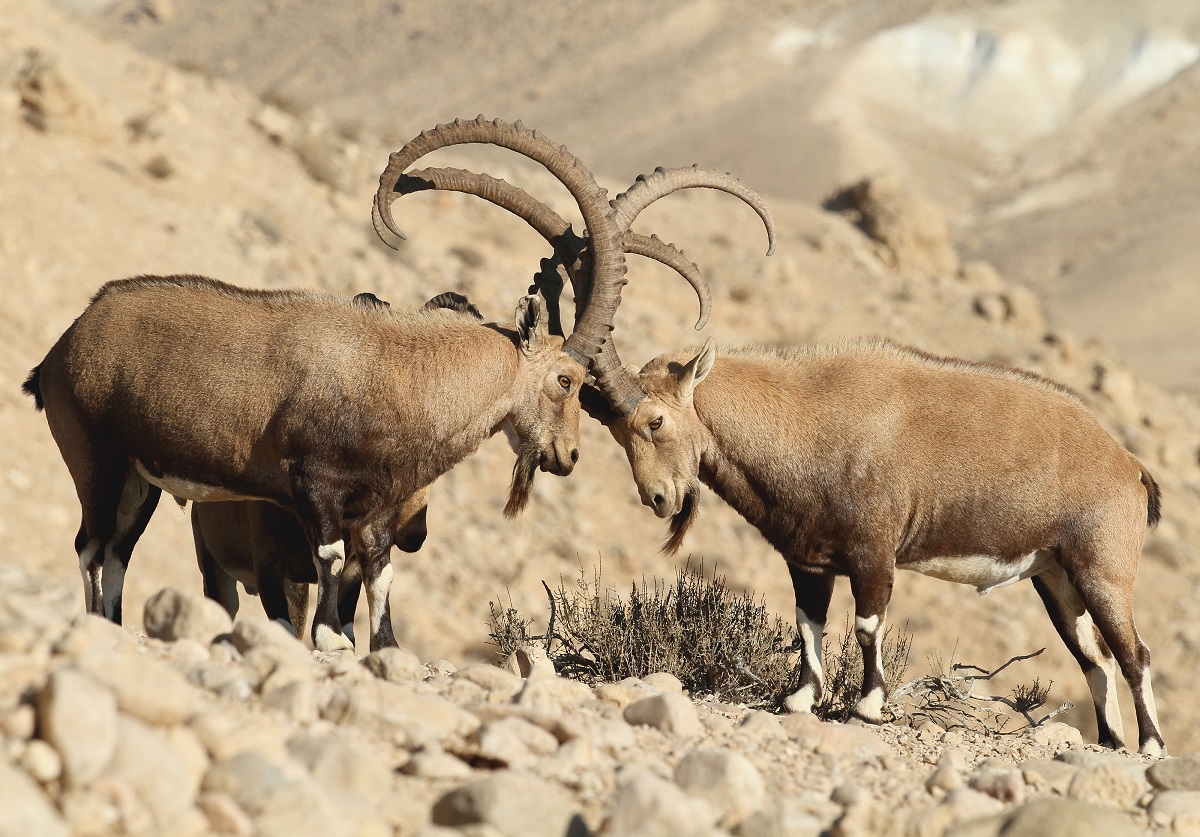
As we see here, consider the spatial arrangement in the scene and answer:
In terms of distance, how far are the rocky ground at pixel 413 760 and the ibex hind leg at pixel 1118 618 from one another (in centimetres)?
200

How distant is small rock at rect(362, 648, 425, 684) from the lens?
540cm

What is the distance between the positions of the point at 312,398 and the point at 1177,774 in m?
4.73

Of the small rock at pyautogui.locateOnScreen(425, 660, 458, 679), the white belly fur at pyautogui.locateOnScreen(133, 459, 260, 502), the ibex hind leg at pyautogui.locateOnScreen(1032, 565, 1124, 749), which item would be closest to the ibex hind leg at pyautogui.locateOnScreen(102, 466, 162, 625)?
the white belly fur at pyautogui.locateOnScreen(133, 459, 260, 502)

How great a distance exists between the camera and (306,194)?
2250 cm

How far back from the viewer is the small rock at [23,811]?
3.23 m

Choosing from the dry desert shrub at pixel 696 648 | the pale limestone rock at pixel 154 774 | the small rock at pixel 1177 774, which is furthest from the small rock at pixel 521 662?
the pale limestone rock at pixel 154 774

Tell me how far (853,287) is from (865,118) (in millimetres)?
50028

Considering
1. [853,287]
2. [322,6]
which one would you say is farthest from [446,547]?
[322,6]

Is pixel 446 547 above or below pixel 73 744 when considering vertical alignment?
→ below

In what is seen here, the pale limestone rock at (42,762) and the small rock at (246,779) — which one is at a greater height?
the pale limestone rock at (42,762)

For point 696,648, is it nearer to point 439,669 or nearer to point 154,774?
point 439,669

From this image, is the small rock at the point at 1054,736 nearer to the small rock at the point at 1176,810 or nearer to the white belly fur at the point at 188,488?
the small rock at the point at 1176,810

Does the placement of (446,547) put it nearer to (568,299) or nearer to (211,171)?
(568,299)

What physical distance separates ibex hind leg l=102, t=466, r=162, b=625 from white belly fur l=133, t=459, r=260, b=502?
0.22 metres
